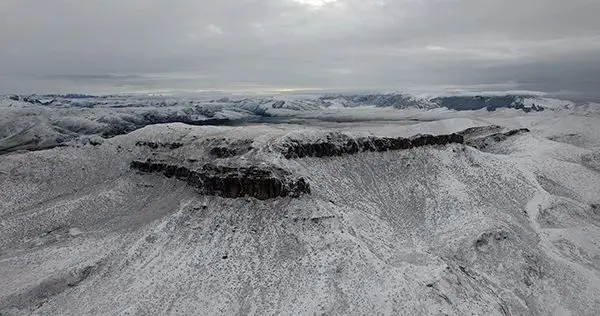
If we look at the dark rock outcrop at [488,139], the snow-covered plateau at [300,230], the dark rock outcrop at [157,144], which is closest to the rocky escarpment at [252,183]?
the snow-covered plateau at [300,230]

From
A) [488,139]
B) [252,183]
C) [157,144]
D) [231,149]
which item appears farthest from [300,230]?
[488,139]

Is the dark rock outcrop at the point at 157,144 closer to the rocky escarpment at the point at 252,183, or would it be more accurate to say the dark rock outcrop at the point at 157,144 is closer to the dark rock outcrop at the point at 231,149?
the dark rock outcrop at the point at 231,149

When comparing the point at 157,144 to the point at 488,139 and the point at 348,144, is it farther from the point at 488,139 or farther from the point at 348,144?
the point at 488,139

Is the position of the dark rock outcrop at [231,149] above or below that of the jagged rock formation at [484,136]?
above

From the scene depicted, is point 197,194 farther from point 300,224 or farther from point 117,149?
point 117,149

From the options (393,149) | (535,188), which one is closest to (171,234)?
(393,149)

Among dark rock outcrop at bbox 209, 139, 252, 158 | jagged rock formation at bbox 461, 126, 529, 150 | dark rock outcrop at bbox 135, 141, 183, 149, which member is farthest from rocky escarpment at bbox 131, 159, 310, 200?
jagged rock formation at bbox 461, 126, 529, 150
